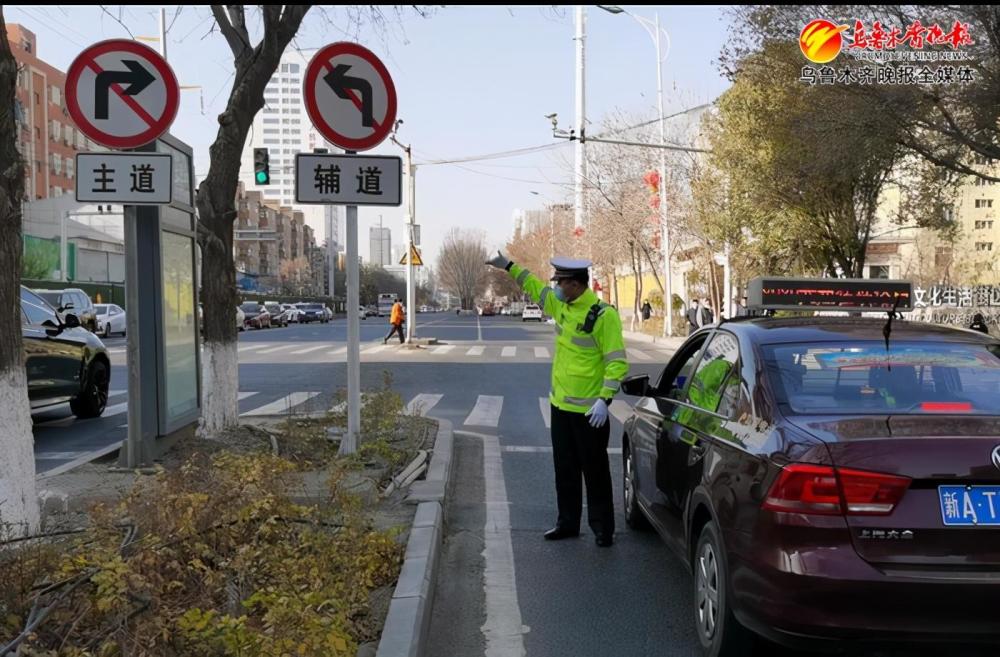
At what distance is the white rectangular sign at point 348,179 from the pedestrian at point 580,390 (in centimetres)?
203

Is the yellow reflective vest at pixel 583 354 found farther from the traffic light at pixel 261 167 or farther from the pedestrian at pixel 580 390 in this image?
the traffic light at pixel 261 167

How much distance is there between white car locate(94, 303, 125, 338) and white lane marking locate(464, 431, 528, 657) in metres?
31.0

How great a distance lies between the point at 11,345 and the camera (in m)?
4.53

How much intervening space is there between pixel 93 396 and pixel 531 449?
6208mm

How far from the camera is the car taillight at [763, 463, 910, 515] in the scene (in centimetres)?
307

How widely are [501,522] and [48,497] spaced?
10.0ft

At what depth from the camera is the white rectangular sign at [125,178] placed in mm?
6316

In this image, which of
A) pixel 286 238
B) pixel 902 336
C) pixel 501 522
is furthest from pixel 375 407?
pixel 286 238

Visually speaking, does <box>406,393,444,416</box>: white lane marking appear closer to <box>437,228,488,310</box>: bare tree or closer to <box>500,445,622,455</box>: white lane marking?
<box>500,445,622,455</box>: white lane marking

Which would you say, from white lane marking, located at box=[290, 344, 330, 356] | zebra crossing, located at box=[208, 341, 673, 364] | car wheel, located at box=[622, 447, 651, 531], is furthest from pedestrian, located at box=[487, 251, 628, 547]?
white lane marking, located at box=[290, 344, 330, 356]

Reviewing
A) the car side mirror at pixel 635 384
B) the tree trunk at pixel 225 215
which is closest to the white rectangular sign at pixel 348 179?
the tree trunk at pixel 225 215

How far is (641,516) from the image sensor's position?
19.6 ft

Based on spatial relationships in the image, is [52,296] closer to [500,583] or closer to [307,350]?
[307,350]

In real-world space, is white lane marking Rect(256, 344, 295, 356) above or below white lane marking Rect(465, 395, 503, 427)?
above
